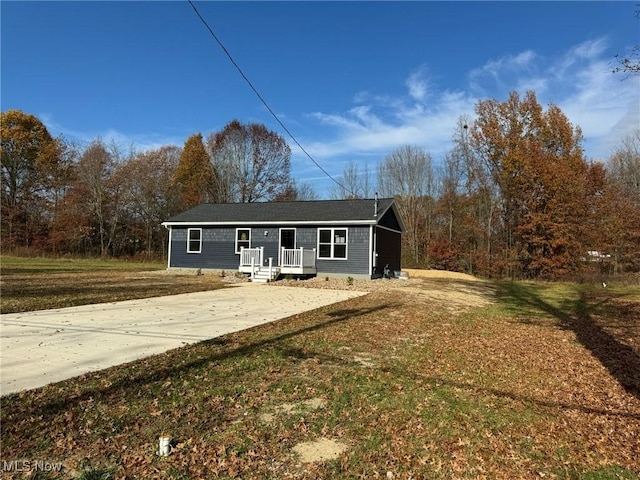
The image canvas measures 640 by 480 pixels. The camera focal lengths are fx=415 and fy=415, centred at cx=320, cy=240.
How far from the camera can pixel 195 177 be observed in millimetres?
40656

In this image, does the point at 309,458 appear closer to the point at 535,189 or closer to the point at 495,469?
the point at 495,469

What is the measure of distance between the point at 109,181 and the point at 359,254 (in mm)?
26462

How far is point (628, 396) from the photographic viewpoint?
4.61 meters

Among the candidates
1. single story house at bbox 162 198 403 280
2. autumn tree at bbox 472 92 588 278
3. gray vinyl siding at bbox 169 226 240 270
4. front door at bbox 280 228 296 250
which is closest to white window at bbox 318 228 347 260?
single story house at bbox 162 198 403 280

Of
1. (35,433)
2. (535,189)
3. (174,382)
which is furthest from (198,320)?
(535,189)

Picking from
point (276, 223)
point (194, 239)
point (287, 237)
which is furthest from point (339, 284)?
point (194, 239)

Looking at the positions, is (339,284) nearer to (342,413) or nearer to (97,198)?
(342,413)

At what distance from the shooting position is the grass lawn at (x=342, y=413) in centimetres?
295

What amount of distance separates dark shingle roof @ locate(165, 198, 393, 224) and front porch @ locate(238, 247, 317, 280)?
166cm

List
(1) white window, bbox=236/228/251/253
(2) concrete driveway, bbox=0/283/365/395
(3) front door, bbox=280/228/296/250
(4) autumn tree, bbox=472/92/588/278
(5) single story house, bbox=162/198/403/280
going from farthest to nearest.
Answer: (4) autumn tree, bbox=472/92/588/278, (1) white window, bbox=236/228/251/253, (3) front door, bbox=280/228/296/250, (5) single story house, bbox=162/198/403/280, (2) concrete driveway, bbox=0/283/365/395

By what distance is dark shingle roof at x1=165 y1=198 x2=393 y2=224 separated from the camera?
19.5m

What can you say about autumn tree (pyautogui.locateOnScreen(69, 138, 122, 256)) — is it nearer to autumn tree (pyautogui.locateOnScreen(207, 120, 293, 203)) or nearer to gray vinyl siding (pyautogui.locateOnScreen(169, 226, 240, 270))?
autumn tree (pyautogui.locateOnScreen(207, 120, 293, 203))

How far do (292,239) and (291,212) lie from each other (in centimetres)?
174

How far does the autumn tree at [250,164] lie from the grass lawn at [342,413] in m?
33.6
